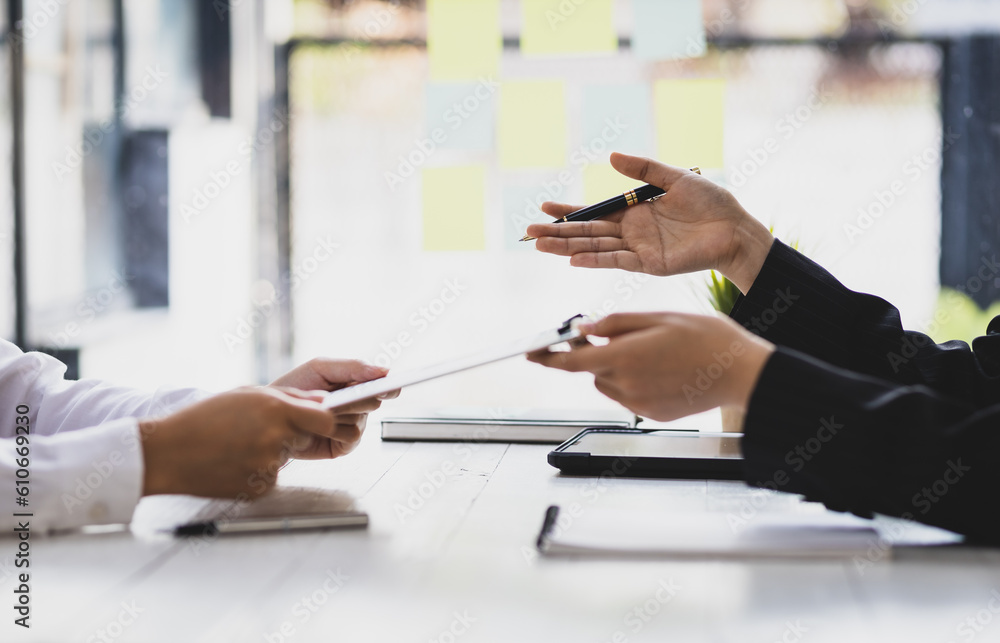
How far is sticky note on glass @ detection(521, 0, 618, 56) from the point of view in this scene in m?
2.72

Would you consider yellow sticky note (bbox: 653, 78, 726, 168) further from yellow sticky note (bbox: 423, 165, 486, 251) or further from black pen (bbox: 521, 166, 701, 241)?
black pen (bbox: 521, 166, 701, 241)

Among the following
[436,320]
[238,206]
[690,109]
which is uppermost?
[690,109]

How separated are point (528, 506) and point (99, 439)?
401mm

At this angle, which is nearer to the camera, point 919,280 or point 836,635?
point 836,635

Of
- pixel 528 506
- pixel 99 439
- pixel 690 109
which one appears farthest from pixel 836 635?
pixel 690 109

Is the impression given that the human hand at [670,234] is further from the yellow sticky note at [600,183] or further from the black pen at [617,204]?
the yellow sticky note at [600,183]

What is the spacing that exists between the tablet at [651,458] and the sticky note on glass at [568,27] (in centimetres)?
195

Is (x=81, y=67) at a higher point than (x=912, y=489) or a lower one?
higher

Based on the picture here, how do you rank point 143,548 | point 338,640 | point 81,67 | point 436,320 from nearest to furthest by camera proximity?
point 338,640, point 143,548, point 81,67, point 436,320

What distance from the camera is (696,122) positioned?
2701 millimetres

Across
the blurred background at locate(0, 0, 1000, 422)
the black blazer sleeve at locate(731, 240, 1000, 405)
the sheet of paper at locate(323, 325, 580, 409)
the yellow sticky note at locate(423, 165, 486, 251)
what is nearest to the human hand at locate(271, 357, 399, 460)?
the sheet of paper at locate(323, 325, 580, 409)

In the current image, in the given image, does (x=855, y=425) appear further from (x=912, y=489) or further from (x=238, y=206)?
(x=238, y=206)

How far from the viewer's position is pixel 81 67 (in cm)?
233

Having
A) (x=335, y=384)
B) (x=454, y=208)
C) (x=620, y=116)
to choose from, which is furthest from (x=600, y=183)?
(x=335, y=384)
